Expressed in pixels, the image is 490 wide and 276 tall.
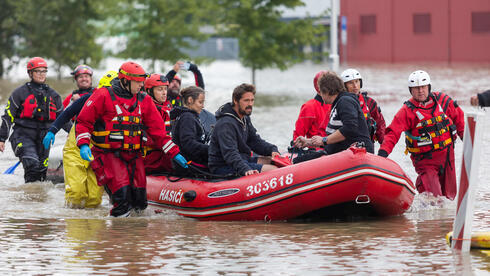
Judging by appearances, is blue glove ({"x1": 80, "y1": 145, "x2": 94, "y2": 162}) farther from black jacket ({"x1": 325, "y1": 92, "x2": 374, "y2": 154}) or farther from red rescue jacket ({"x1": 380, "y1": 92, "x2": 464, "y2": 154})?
red rescue jacket ({"x1": 380, "y1": 92, "x2": 464, "y2": 154})

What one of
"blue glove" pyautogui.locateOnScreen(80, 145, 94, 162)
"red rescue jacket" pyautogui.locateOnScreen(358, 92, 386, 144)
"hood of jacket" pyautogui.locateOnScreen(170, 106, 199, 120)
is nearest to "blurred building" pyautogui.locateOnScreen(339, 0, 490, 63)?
"red rescue jacket" pyautogui.locateOnScreen(358, 92, 386, 144)

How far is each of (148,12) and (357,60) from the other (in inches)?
766

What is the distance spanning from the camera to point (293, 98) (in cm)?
2988

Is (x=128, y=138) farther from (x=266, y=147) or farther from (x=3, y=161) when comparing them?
(x=3, y=161)

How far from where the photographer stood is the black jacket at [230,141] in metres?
9.21

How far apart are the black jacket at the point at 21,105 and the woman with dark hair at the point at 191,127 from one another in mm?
2431

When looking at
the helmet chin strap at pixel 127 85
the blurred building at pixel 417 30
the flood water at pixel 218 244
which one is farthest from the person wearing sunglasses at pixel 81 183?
the blurred building at pixel 417 30

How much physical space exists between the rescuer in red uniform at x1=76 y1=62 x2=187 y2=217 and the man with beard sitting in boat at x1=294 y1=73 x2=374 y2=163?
1.51 metres

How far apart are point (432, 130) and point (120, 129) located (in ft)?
10.9

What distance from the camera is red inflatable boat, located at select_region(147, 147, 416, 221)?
8.62 meters

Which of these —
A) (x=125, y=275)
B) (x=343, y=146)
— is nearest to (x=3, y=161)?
(x=343, y=146)

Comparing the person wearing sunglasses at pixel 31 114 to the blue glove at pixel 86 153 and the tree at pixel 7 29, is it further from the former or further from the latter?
the tree at pixel 7 29

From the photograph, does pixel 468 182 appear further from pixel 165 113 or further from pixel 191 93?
pixel 165 113

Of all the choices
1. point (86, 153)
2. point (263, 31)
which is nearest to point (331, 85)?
point (86, 153)
